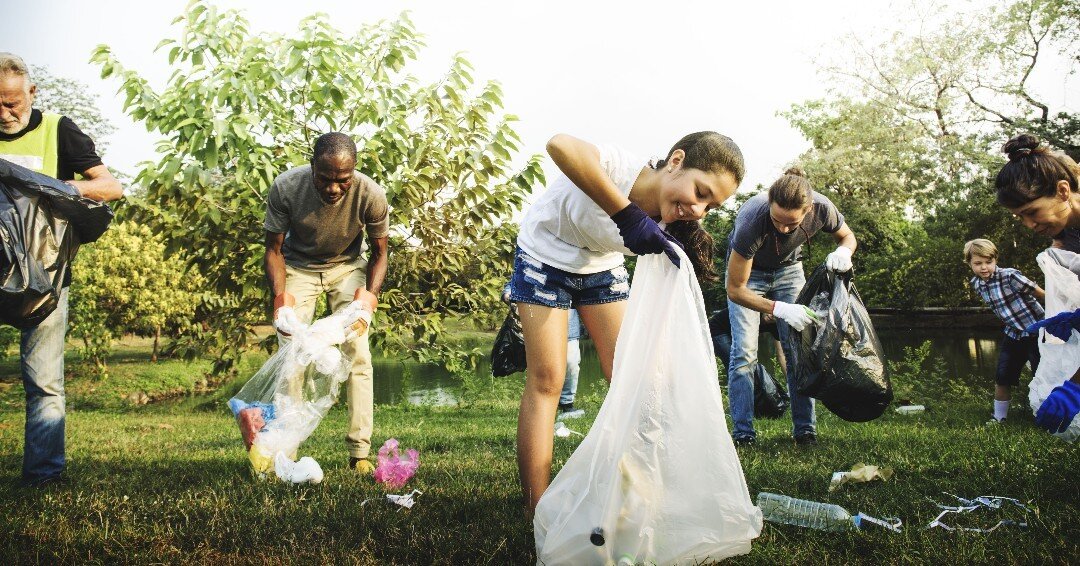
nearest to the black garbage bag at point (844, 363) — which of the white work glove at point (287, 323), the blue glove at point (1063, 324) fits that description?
the blue glove at point (1063, 324)

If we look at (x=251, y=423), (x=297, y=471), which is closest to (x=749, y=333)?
(x=297, y=471)

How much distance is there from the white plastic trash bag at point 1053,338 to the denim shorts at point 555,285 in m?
1.58

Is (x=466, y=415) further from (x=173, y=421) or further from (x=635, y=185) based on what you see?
(x=635, y=185)

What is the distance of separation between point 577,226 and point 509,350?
2617 millimetres

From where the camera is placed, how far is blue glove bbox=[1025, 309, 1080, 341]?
2.29 metres

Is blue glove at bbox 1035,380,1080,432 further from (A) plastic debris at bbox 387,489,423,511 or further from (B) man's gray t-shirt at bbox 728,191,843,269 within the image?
(A) plastic debris at bbox 387,489,423,511

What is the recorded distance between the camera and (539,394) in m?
2.27

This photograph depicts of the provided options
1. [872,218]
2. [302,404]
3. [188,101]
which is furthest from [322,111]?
[872,218]

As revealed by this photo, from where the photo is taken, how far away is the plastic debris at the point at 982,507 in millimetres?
2012

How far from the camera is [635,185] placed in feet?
7.17

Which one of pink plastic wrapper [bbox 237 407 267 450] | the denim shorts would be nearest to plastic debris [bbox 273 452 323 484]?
pink plastic wrapper [bbox 237 407 267 450]

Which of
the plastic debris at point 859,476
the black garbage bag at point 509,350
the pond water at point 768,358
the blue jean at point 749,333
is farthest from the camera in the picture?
the pond water at point 768,358

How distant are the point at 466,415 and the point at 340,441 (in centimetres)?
239

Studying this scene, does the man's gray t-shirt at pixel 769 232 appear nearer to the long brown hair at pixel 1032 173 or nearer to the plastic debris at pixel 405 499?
the long brown hair at pixel 1032 173
